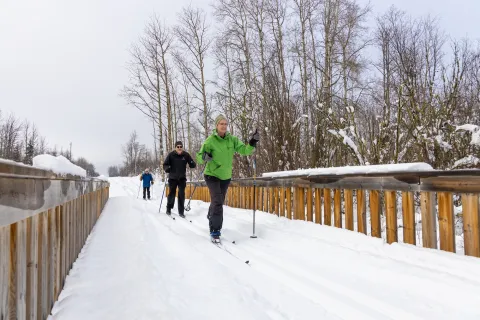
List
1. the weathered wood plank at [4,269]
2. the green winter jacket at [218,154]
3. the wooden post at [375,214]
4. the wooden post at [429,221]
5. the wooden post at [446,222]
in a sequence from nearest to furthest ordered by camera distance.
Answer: the weathered wood plank at [4,269] < the wooden post at [446,222] < the wooden post at [429,221] < the wooden post at [375,214] < the green winter jacket at [218,154]

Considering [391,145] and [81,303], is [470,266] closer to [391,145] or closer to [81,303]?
[81,303]

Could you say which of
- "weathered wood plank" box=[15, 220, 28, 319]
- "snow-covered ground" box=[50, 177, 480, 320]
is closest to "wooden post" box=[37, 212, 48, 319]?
"snow-covered ground" box=[50, 177, 480, 320]

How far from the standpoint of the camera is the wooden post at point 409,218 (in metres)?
3.02

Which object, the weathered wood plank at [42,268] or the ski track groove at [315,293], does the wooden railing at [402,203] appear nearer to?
the ski track groove at [315,293]

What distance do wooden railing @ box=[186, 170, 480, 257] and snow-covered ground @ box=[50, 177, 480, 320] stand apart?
0.19 meters

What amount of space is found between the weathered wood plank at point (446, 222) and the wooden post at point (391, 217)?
478 mm

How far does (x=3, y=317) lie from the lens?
116 cm

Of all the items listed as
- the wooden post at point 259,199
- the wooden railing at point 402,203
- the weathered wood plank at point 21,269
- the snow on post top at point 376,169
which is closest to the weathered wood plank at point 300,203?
Result: the wooden railing at point 402,203

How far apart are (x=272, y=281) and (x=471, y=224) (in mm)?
1709

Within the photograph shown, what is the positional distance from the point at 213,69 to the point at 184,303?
1784 centimetres

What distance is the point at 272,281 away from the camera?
7.94 feet

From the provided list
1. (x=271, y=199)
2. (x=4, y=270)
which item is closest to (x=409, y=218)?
(x=271, y=199)

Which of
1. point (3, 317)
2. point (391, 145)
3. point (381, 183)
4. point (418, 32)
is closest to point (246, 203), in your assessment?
point (391, 145)

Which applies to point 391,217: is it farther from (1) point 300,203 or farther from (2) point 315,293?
(1) point 300,203
